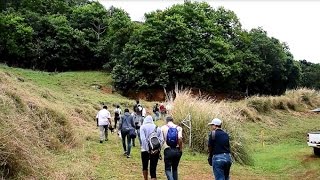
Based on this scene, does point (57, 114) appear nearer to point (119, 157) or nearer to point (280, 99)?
point (119, 157)

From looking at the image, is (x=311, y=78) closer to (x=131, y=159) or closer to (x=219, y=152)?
(x=131, y=159)

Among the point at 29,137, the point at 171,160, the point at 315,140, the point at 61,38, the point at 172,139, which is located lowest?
the point at 315,140

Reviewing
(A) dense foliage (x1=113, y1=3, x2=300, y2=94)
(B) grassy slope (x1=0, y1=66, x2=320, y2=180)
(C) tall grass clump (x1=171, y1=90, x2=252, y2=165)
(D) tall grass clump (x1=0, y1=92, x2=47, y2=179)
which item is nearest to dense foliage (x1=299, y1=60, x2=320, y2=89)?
(A) dense foliage (x1=113, y1=3, x2=300, y2=94)

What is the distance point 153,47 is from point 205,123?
26618mm

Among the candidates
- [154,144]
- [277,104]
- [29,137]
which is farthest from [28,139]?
[277,104]

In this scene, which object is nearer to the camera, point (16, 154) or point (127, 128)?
point (16, 154)

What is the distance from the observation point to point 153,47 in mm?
43906

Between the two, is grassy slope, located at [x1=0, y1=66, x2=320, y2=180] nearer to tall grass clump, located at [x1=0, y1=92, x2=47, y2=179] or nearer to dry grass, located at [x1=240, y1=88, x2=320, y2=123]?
tall grass clump, located at [x1=0, y1=92, x2=47, y2=179]

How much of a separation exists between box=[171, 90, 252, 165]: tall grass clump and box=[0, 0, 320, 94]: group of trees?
2375cm

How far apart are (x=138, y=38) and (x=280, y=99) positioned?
15.3 metres

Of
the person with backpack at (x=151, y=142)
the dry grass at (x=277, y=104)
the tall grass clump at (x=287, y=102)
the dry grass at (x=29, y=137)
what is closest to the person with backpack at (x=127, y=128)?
the dry grass at (x=29, y=137)

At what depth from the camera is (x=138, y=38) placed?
45375 mm

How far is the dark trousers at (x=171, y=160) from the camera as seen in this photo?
9.46 m

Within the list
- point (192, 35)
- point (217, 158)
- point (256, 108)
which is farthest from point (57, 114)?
point (192, 35)
